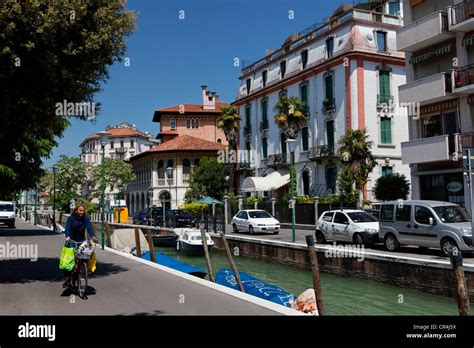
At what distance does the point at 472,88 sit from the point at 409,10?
7.16 metres

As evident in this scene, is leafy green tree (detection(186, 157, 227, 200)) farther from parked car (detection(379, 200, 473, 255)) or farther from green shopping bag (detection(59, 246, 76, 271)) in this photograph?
green shopping bag (detection(59, 246, 76, 271))

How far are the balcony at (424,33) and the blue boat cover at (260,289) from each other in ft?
59.7

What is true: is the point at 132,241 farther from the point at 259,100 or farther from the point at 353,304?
the point at 259,100

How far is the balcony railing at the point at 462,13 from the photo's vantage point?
24297mm

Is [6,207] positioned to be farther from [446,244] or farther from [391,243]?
[446,244]

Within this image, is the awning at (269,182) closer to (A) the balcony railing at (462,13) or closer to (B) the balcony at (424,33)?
(B) the balcony at (424,33)

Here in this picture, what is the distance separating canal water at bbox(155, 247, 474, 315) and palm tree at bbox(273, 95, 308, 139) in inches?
924

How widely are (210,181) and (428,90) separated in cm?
3559

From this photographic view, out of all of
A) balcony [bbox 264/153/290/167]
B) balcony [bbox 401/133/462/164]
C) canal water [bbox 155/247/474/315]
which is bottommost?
canal water [bbox 155/247/474/315]

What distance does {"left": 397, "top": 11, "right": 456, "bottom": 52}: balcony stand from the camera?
2566 cm

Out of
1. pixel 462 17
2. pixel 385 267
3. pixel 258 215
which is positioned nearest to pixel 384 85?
pixel 462 17

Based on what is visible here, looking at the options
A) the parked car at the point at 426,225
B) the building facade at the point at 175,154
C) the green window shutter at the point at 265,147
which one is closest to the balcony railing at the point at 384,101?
the green window shutter at the point at 265,147

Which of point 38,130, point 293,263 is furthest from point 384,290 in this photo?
point 38,130

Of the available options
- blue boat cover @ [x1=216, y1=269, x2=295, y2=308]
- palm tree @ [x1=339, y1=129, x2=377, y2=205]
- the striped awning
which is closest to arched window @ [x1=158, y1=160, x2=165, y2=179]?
palm tree @ [x1=339, y1=129, x2=377, y2=205]
